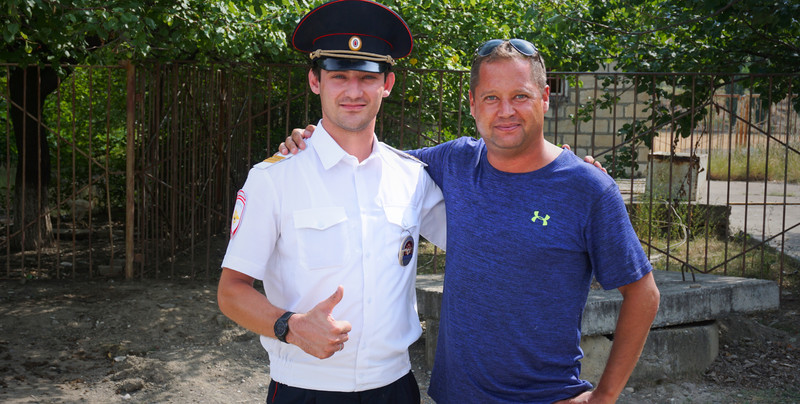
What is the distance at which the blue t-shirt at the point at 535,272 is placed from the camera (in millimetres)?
2117

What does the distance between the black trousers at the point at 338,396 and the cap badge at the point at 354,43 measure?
1.03m

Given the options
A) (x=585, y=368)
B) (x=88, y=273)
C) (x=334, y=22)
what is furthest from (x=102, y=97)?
(x=334, y=22)

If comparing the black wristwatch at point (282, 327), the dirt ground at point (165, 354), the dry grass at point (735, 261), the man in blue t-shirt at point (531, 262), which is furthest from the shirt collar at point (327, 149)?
the dry grass at point (735, 261)

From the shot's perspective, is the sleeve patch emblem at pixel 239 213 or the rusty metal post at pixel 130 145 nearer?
the sleeve patch emblem at pixel 239 213

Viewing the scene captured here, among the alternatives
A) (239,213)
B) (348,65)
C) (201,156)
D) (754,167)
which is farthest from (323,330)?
(754,167)

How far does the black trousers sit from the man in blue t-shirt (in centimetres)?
16

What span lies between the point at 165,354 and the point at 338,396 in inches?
150

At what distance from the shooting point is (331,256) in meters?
2.19

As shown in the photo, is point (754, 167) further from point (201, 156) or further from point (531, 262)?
point (531, 262)

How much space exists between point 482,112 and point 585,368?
10.8 feet

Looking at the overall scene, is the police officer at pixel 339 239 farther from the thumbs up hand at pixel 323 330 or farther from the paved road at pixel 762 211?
the paved road at pixel 762 211

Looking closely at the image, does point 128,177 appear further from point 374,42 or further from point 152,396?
point 374,42

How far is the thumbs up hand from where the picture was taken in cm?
187

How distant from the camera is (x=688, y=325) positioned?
5375 millimetres
